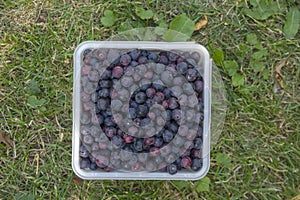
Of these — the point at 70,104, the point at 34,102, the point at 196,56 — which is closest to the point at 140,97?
the point at 196,56

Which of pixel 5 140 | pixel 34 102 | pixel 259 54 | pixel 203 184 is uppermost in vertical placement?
pixel 259 54

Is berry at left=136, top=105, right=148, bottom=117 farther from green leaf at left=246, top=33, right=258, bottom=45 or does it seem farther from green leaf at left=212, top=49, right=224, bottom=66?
green leaf at left=246, top=33, right=258, bottom=45

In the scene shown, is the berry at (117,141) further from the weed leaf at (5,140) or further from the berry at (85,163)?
the weed leaf at (5,140)

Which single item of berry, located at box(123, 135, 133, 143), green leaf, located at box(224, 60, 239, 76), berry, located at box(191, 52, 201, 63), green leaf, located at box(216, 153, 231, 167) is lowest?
green leaf, located at box(216, 153, 231, 167)

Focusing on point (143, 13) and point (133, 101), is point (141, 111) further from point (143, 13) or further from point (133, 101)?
point (143, 13)

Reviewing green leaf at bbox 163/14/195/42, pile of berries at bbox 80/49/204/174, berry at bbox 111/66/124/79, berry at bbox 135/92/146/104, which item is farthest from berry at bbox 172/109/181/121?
green leaf at bbox 163/14/195/42

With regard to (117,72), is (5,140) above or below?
below
